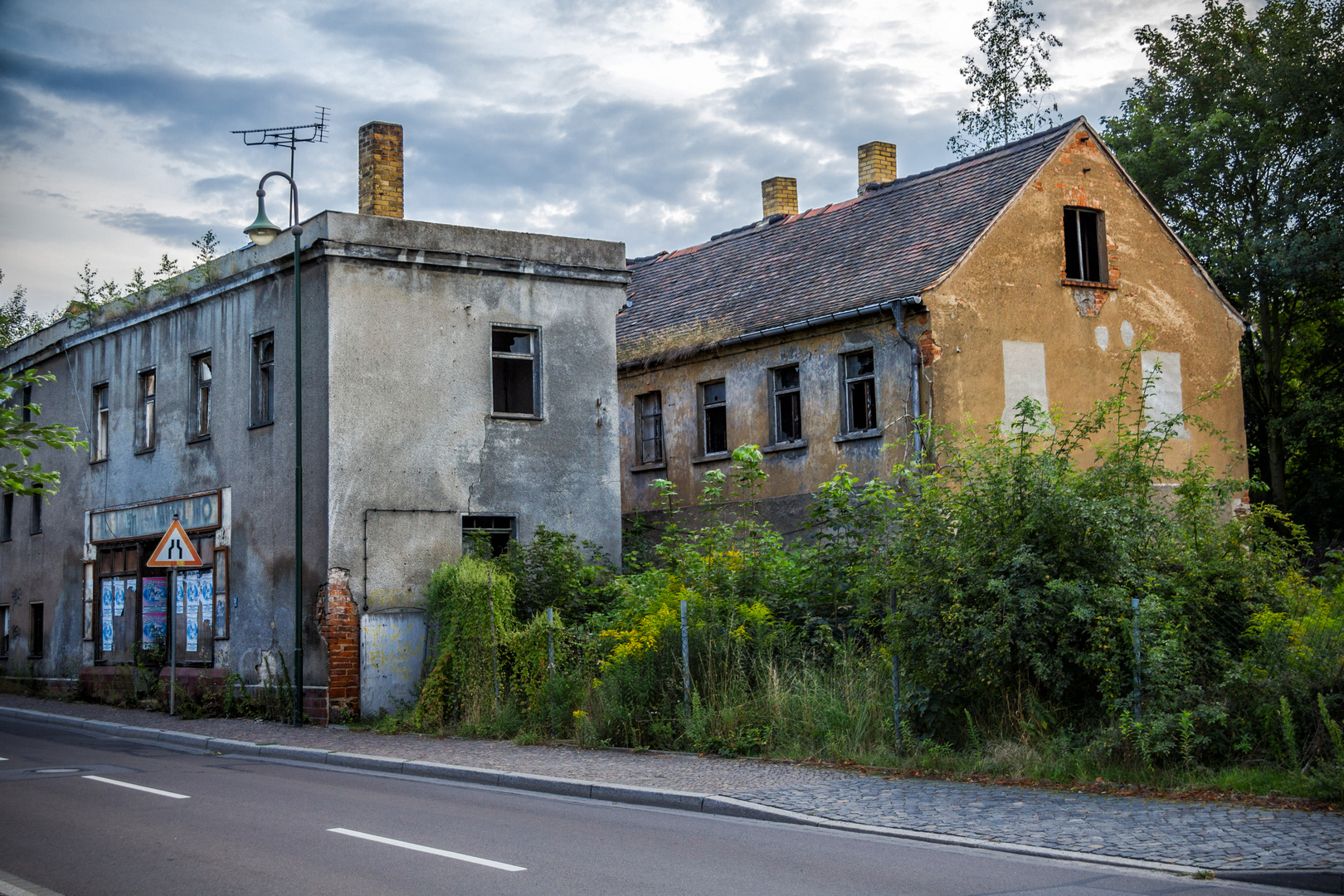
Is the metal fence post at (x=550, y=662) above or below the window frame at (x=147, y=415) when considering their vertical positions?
below

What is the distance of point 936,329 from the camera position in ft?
75.3

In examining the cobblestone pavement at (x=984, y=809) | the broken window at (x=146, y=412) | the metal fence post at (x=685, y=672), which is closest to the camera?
the cobblestone pavement at (x=984, y=809)

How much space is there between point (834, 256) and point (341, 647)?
1324 cm

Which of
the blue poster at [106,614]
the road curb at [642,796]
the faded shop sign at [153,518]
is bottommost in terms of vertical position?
the road curb at [642,796]

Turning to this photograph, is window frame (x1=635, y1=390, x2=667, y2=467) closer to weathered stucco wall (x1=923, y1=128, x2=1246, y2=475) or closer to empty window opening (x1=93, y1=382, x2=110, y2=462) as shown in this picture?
weathered stucco wall (x1=923, y1=128, x2=1246, y2=475)

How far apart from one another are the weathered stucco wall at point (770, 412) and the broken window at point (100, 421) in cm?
1069

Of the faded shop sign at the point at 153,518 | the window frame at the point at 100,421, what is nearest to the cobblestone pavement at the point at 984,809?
the faded shop sign at the point at 153,518

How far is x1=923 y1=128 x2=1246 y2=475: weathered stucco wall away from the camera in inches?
920

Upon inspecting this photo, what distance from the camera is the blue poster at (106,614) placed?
25578 mm

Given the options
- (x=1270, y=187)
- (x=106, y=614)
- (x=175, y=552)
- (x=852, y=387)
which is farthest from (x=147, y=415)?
(x=1270, y=187)

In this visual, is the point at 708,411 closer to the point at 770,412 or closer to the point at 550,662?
the point at 770,412

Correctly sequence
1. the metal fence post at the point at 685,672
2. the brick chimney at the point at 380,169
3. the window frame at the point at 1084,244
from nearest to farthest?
the metal fence post at the point at 685,672, the brick chimney at the point at 380,169, the window frame at the point at 1084,244

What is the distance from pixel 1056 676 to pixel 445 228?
12986mm

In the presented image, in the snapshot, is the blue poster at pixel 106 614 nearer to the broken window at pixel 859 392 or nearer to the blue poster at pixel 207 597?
the blue poster at pixel 207 597
